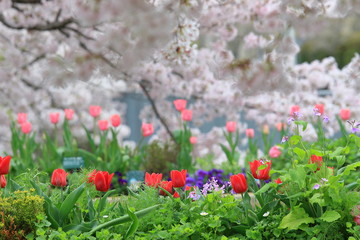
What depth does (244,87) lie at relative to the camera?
475 cm

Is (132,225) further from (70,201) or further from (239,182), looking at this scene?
(239,182)

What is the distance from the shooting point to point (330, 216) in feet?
7.05

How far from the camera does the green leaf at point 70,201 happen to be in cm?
227

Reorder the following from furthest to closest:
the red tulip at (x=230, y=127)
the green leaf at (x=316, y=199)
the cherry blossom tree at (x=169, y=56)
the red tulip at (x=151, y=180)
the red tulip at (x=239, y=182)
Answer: the red tulip at (x=230, y=127)
the cherry blossom tree at (x=169, y=56)
the red tulip at (x=151, y=180)
the red tulip at (x=239, y=182)
the green leaf at (x=316, y=199)

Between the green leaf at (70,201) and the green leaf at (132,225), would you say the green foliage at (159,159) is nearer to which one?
the green leaf at (70,201)

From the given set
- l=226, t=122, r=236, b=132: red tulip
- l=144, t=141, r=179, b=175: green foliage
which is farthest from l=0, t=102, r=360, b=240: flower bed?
l=226, t=122, r=236, b=132: red tulip

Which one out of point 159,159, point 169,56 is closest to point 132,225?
point 159,159

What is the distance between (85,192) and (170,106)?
14.5ft

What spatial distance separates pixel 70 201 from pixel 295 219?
824 millimetres

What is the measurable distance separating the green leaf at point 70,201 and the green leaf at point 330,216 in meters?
0.87

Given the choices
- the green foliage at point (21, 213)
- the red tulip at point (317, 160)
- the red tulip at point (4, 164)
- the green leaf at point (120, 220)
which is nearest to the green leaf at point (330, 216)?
the red tulip at point (317, 160)

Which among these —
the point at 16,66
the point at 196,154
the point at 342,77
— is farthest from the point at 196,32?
the point at 342,77

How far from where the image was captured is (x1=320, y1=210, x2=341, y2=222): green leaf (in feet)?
6.94

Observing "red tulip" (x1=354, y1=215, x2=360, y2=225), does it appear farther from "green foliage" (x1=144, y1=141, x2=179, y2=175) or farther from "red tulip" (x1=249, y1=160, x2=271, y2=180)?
"green foliage" (x1=144, y1=141, x2=179, y2=175)
